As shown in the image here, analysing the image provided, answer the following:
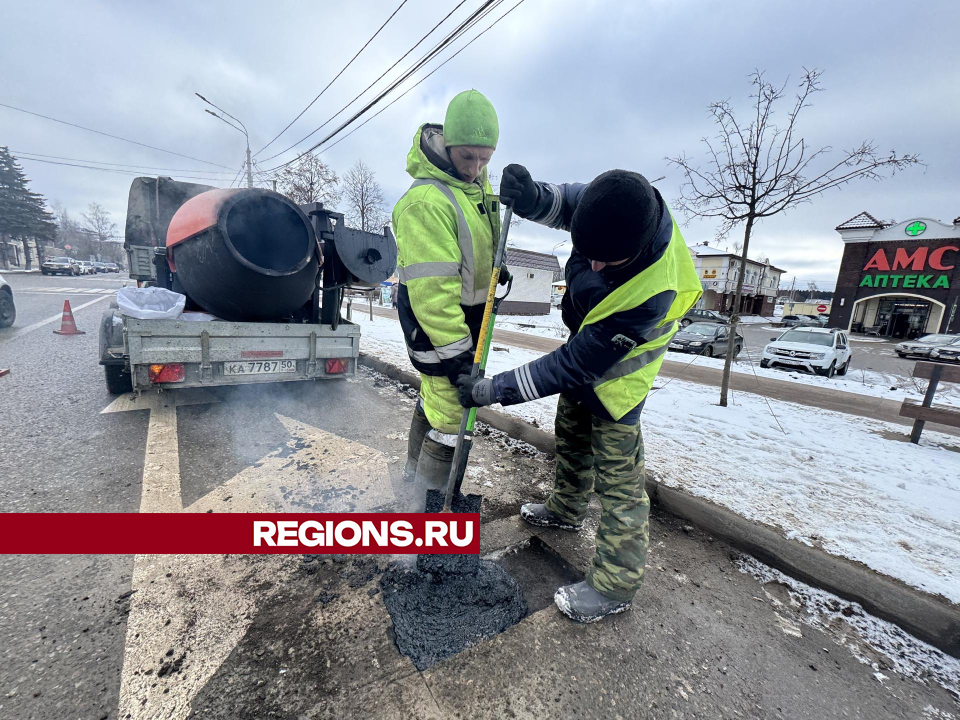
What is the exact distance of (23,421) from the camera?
3.46 metres

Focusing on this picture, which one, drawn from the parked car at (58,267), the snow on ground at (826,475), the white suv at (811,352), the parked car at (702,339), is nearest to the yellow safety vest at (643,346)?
the snow on ground at (826,475)

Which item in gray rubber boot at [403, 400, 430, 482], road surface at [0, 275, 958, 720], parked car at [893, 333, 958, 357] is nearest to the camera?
road surface at [0, 275, 958, 720]

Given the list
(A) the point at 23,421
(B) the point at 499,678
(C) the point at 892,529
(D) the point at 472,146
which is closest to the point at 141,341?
(A) the point at 23,421

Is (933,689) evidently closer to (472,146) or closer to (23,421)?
(472,146)

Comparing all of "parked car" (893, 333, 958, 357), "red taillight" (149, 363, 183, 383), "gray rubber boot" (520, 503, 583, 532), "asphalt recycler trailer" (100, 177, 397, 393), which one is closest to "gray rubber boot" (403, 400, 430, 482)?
"gray rubber boot" (520, 503, 583, 532)

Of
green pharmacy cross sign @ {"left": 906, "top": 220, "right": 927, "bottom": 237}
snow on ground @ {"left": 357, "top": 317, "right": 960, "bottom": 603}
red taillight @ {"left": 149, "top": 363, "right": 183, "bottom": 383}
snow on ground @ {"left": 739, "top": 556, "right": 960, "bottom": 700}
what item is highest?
green pharmacy cross sign @ {"left": 906, "top": 220, "right": 927, "bottom": 237}

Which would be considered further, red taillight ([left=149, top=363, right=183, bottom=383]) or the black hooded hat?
red taillight ([left=149, top=363, right=183, bottom=383])

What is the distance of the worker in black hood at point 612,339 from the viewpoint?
1496 mm

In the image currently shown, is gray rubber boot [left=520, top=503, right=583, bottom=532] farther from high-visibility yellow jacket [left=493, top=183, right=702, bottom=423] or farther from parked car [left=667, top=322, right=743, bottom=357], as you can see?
parked car [left=667, top=322, right=743, bottom=357]

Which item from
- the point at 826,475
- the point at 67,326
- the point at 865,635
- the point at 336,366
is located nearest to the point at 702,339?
the point at 826,475

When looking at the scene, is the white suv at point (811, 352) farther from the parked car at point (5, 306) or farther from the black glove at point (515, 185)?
the parked car at point (5, 306)

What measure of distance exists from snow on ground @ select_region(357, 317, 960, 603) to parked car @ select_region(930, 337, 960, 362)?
61.3 feet

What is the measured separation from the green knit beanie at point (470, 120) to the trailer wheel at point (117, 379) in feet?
13.9

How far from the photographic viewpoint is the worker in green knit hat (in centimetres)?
194
